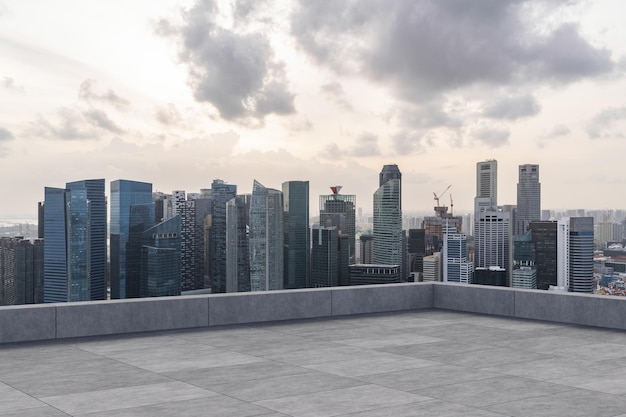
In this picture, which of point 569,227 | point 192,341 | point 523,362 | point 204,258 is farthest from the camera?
point 204,258

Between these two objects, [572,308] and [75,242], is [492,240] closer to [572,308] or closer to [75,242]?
[75,242]

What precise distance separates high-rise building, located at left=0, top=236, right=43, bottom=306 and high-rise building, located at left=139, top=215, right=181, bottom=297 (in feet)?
69.3

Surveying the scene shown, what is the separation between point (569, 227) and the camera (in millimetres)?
146750

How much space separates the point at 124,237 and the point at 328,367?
177496mm

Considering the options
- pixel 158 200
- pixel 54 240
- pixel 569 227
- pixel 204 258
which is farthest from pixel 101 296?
pixel 569 227

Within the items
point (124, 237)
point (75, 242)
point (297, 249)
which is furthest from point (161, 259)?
point (297, 249)

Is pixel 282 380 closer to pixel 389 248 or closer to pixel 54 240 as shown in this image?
pixel 54 240

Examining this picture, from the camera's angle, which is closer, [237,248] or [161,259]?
[161,259]

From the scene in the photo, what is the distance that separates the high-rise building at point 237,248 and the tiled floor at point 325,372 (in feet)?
478

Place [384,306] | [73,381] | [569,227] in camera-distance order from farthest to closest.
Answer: [569,227] → [384,306] → [73,381]

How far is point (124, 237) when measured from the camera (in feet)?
600

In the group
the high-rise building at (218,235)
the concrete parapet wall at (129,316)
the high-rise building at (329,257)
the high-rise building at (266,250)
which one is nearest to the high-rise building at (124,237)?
the high-rise building at (218,235)

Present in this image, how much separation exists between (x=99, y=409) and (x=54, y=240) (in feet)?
541

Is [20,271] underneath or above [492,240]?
underneath
